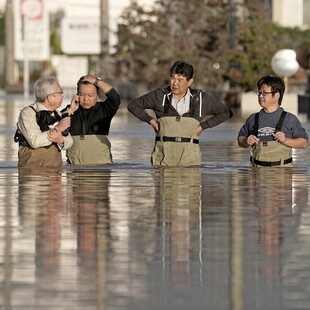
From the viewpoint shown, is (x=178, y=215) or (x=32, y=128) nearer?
(x=178, y=215)

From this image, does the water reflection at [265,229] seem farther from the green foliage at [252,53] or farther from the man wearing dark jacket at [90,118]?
the green foliage at [252,53]

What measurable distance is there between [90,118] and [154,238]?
5.59 m

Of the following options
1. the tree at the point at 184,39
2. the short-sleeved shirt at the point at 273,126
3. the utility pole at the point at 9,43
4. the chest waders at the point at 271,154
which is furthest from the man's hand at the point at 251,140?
the utility pole at the point at 9,43

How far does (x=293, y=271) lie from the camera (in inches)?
362

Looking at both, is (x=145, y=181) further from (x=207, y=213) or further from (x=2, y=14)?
(x=2, y=14)

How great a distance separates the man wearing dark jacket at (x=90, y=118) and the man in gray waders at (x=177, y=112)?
268 mm

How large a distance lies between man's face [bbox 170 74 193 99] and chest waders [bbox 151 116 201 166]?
0.29m

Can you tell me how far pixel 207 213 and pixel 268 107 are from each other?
122 inches

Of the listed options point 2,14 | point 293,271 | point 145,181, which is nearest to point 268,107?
point 145,181

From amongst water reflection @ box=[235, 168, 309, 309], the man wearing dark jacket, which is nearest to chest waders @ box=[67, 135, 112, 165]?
the man wearing dark jacket

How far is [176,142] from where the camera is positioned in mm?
16156

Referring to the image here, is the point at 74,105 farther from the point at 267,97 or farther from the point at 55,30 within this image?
the point at 55,30

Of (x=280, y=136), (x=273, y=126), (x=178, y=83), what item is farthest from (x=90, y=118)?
(x=280, y=136)

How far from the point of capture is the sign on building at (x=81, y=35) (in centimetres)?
8356
